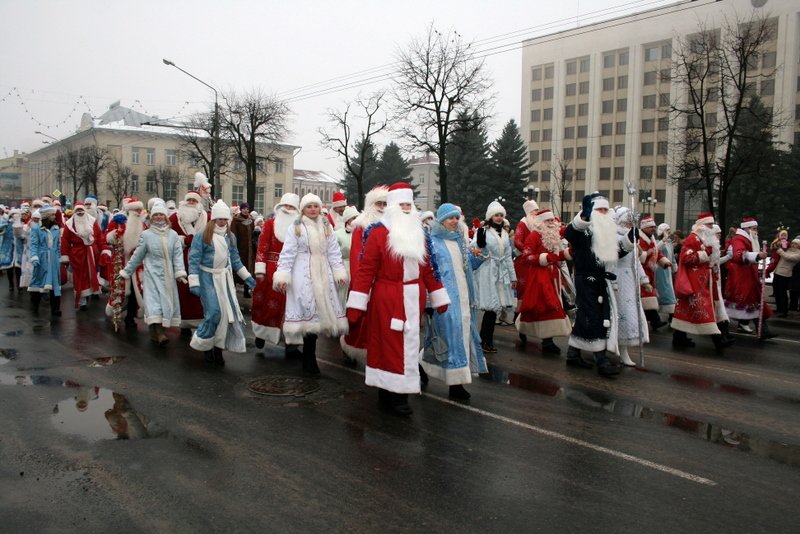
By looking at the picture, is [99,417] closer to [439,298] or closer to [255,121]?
[439,298]

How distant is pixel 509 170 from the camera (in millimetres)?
54500

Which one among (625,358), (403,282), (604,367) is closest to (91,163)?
(625,358)

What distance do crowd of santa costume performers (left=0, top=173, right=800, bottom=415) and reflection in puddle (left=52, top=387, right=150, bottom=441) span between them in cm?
163

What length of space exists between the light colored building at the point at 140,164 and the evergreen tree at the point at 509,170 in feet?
86.9

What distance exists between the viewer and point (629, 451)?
5113mm

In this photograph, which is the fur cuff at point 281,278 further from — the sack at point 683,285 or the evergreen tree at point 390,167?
the evergreen tree at point 390,167

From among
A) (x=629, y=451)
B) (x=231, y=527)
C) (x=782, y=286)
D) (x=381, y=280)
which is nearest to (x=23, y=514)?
(x=231, y=527)

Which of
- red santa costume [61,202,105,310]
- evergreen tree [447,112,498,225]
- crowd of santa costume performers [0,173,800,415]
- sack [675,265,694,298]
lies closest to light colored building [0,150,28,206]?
evergreen tree [447,112,498,225]

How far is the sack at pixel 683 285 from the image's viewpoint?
998 cm

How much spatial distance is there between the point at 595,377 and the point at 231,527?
524 cm

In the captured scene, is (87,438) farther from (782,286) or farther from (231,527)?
(782,286)

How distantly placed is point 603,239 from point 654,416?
2.47 meters

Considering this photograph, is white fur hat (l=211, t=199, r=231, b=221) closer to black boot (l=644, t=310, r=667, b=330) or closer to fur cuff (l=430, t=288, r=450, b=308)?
fur cuff (l=430, t=288, r=450, b=308)

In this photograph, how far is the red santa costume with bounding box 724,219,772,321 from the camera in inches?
442
